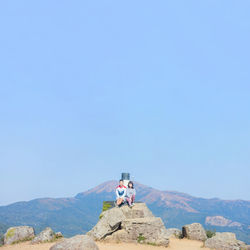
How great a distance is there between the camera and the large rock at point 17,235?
24578mm

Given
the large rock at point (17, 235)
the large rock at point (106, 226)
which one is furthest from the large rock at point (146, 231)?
the large rock at point (17, 235)

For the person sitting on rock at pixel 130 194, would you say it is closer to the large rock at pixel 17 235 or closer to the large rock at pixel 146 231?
the large rock at pixel 146 231

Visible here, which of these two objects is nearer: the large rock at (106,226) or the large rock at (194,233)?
the large rock at (106,226)

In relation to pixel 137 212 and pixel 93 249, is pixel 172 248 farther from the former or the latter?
pixel 93 249

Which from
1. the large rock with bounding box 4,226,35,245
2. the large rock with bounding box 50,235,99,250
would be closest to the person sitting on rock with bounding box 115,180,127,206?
the large rock with bounding box 4,226,35,245

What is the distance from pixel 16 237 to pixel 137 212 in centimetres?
1021

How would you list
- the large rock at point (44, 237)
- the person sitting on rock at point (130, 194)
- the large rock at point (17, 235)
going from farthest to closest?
1. the person sitting on rock at point (130, 194)
2. the large rock at point (17, 235)
3. the large rock at point (44, 237)

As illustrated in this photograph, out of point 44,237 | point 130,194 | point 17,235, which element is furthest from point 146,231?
point 17,235

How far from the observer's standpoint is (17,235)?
81.7ft

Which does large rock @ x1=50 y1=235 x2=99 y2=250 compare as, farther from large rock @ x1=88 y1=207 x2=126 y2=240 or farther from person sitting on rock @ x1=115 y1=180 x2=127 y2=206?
person sitting on rock @ x1=115 y1=180 x2=127 y2=206

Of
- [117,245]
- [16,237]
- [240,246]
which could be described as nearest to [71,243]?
[117,245]

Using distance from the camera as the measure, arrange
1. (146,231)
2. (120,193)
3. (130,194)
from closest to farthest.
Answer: (146,231), (120,193), (130,194)

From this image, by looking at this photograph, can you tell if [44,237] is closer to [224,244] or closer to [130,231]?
[130,231]

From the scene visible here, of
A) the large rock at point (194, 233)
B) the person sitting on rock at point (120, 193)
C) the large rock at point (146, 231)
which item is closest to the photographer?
the large rock at point (146, 231)
